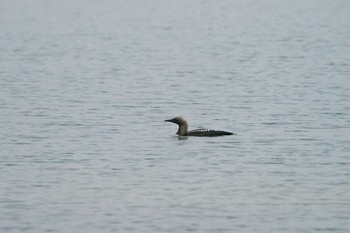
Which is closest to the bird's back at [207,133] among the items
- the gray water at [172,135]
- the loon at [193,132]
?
the loon at [193,132]

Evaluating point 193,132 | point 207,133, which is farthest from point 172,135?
point 207,133

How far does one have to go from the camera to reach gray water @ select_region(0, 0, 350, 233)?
63.3ft

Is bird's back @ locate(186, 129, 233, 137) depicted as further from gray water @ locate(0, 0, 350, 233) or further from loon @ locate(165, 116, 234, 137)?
gray water @ locate(0, 0, 350, 233)

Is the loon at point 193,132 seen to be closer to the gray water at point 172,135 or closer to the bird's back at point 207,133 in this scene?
the bird's back at point 207,133

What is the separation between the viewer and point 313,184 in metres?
21.5

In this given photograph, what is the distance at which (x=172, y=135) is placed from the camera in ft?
90.6

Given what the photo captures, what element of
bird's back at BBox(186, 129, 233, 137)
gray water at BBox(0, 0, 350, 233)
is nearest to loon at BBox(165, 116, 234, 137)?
bird's back at BBox(186, 129, 233, 137)

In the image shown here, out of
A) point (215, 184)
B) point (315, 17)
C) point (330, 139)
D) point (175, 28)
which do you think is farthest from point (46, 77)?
point (315, 17)

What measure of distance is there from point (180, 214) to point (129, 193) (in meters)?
1.81

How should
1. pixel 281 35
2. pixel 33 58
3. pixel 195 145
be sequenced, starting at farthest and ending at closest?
pixel 281 35 < pixel 33 58 < pixel 195 145

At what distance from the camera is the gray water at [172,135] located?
63.3ft

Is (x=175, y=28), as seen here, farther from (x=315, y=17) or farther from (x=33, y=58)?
(x=33, y=58)

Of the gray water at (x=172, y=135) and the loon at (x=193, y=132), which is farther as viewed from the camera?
the loon at (x=193, y=132)

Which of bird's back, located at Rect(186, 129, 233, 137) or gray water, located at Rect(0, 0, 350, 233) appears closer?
gray water, located at Rect(0, 0, 350, 233)
